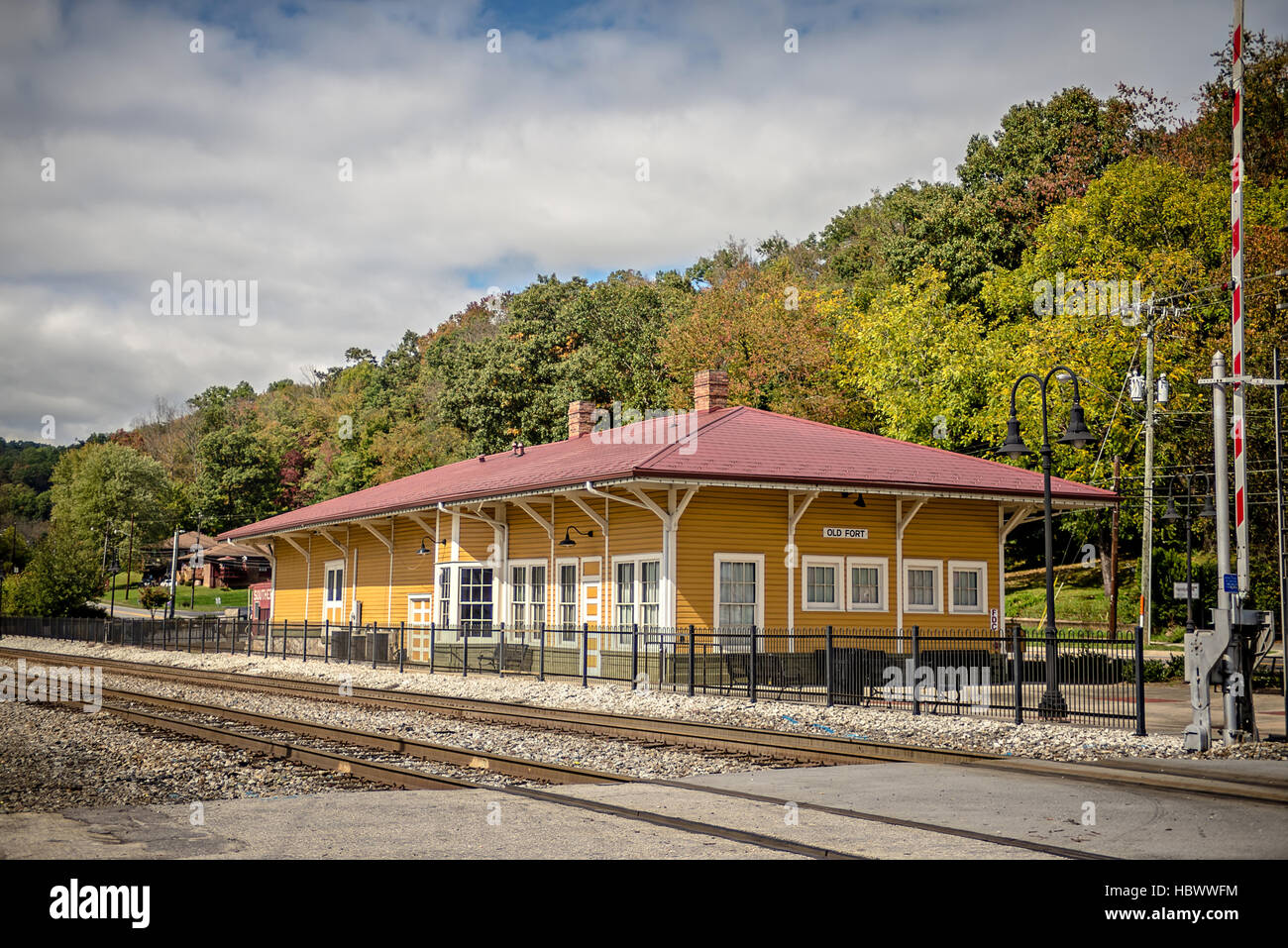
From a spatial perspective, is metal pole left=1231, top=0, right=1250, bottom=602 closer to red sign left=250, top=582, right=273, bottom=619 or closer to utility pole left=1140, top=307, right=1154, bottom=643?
utility pole left=1140, top=307, right=1154, bottom=643

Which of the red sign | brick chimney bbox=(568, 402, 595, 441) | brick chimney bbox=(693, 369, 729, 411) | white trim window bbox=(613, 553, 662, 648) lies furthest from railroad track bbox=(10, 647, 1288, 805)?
the red sign

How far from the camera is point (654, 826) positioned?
902 cm

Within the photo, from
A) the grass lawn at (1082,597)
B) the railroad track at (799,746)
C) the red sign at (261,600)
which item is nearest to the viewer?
the railroad track at (799,746)

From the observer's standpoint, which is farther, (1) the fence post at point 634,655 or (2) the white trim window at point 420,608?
(2) the white trim window at point 420,608

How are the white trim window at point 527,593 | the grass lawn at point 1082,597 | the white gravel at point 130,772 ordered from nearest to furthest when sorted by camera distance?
the white gravel at point 130,772 → the white trim window at point 527,593 → the grass lawn at point 1082,597

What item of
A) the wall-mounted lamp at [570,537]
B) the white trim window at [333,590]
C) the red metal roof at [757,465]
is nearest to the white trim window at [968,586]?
the red metal roof at [757,465]

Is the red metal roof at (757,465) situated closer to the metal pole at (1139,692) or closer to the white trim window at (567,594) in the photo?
the white trim window at (567,594)

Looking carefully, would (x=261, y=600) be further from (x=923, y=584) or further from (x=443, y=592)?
(x=923, y=584)

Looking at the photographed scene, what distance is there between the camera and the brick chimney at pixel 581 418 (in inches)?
1455

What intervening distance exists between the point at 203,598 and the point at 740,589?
3175 inches

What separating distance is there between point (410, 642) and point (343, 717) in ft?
44.0

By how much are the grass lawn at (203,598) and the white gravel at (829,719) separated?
63569 mm

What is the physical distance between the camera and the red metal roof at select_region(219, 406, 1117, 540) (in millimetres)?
23975
